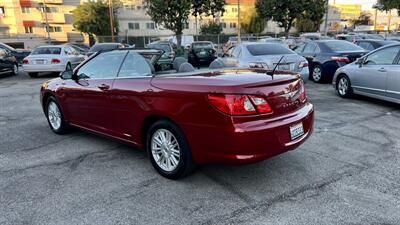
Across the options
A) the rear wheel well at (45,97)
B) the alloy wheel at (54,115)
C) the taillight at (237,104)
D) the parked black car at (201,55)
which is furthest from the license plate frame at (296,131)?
the parked black car at (201,55)

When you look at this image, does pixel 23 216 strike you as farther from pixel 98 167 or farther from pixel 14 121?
pixel 14 121

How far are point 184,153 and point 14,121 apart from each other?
526 cm

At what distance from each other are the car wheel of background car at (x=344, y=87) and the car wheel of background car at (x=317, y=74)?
8.23 ft

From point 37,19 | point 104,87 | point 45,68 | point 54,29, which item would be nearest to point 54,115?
point 104,87

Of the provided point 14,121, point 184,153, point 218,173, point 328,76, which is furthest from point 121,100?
point 328,76

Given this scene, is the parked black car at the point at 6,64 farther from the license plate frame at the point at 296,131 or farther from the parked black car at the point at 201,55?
the license plate frame at the point at 296,131

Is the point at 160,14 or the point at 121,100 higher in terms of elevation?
the point at 160,14

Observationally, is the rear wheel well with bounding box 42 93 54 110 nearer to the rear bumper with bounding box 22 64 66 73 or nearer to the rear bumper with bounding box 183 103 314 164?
the rear bumper with bounding box 183 103 314 164

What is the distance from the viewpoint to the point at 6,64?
1574 centimetres

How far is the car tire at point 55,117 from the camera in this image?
589 centimetres

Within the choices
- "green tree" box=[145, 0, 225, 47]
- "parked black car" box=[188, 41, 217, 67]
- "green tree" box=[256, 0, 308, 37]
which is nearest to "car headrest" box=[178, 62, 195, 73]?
"parked black car" box=[188, 41, 217, 67]

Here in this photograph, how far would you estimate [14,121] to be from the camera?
727 cm

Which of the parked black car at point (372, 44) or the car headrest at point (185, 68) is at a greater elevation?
the car headrest at point (185, 68)

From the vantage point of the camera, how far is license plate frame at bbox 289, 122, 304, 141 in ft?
11.9
